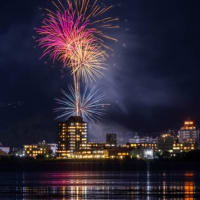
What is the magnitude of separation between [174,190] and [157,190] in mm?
2176

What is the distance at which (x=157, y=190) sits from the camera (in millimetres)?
72312

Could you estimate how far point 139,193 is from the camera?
6825 centimetres

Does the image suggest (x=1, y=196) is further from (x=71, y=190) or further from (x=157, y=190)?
(x=157, y=190)

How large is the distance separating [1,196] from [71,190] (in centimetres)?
1125

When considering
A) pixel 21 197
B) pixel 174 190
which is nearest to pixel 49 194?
pixel 21 197

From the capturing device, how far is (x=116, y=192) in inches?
2776

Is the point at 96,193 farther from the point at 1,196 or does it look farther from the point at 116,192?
the point at 1,196

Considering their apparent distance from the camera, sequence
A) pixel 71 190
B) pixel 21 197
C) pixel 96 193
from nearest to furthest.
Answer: pixel 21 197, pixel 96 193, pixel 71 190

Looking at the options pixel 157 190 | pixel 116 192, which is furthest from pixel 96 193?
pixel 157 190

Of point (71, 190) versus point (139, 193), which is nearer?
point (139, 193)

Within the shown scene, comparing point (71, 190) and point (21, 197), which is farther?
point (71, 190)

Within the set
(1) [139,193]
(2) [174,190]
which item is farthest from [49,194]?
(2) [174,190]

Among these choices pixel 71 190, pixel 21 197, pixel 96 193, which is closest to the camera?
pixel 21 197

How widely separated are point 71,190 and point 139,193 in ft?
34.7
